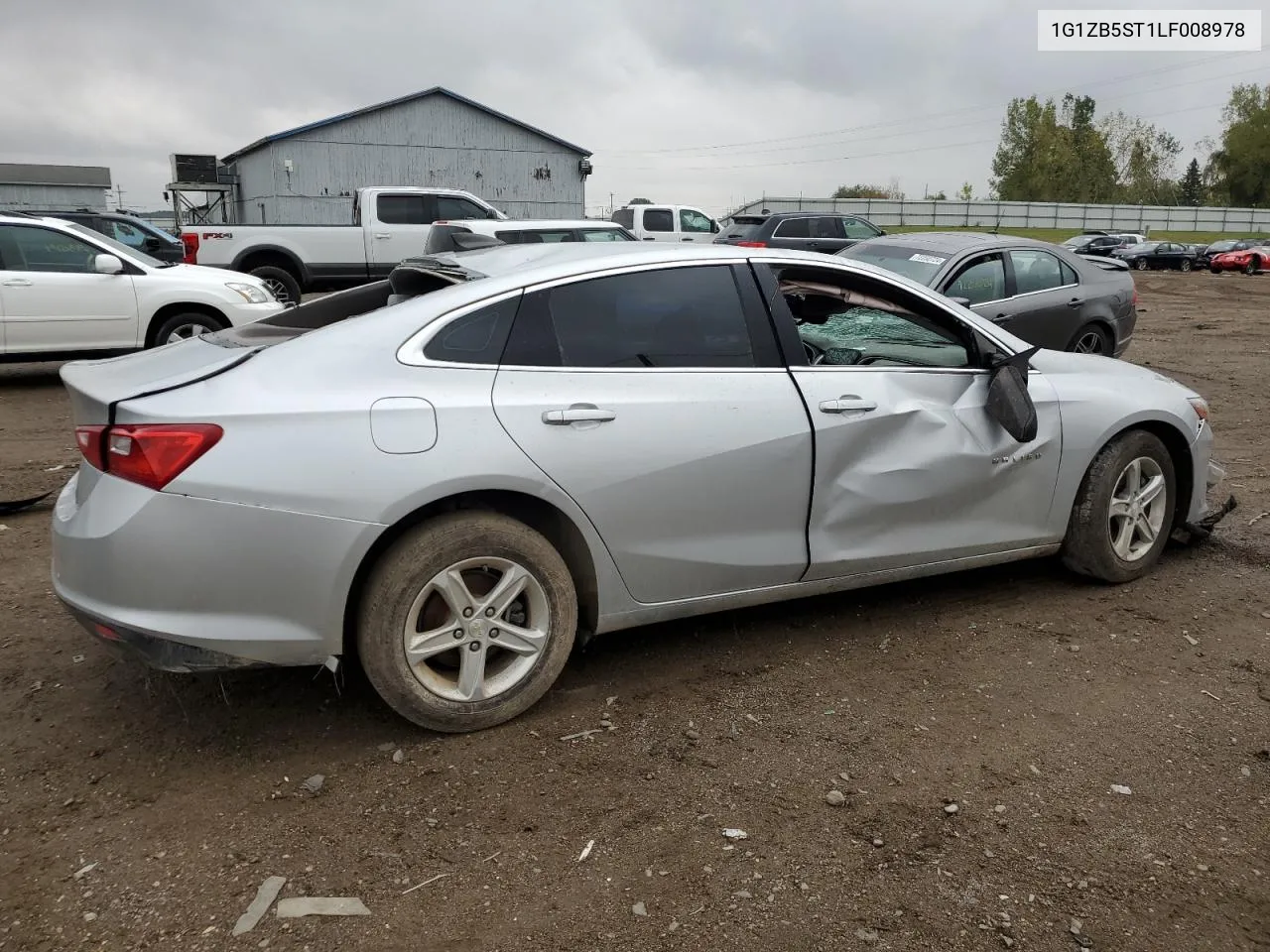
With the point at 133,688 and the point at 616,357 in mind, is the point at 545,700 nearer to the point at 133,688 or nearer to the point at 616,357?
the point at 616,357

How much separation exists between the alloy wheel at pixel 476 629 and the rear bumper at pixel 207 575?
0.87ft

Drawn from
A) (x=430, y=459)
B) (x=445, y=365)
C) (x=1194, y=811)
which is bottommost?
(x=1194, y=811)

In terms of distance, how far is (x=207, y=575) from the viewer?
9.40 feet

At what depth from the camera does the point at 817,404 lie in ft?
12.1

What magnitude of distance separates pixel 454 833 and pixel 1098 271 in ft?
29.7

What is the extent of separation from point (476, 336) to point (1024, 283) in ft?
23.2

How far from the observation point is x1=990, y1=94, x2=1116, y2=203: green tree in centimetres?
8500

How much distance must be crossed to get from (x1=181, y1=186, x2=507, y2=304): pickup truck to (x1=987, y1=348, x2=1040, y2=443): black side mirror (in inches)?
501

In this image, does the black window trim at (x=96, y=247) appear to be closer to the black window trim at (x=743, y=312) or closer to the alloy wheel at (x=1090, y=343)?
the black window trim at (x=743, y=312)

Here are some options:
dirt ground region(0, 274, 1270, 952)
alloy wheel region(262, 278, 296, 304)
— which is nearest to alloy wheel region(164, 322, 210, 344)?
alloy wheel region(262, 278, 296, 304)

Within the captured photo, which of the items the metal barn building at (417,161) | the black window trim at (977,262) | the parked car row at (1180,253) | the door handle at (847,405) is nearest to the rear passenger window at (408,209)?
the black window trim at (977,262)

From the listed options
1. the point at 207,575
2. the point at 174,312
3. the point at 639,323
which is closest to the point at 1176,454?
the point at 639,323

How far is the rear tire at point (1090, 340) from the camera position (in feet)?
30.6

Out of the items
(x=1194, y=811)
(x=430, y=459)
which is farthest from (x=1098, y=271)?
(x=430, y=459)
